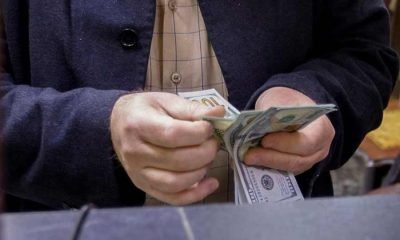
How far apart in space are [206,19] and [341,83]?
253 millimetres

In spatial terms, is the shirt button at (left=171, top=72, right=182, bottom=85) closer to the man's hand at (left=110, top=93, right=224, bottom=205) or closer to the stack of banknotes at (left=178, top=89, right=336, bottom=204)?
the stack of banknotes at (left=178, top=89, right=336, bottom=204)

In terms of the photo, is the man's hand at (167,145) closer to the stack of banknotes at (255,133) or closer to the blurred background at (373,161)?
the stack of banknotes at (255,133)

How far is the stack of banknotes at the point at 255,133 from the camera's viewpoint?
2.56 feet

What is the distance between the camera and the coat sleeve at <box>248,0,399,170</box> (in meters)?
1.05

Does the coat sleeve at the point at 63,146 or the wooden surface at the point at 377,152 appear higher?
the coat sleeve at the point at 63,146

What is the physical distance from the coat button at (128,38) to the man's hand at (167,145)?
5.8 inches

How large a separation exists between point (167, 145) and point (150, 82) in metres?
0.25

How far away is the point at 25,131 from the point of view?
0.96 meters

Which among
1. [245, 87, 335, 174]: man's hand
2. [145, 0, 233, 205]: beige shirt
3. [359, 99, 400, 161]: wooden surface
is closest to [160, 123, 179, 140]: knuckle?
[245, 87, 335, 174]: man's hand

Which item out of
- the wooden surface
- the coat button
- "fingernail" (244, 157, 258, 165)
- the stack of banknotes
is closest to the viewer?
the stack of banknotes

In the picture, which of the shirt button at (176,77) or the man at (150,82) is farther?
the shirt button at (176,77)

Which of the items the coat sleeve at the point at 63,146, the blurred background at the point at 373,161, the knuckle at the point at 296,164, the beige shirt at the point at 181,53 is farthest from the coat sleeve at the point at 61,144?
the blurred background at the point at 373,161

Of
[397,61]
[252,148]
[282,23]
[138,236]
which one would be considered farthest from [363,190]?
[138,236]

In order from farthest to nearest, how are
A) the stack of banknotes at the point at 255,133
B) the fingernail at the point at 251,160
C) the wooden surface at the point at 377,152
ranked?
the wooden surface at the point at 377,152, the fingernail at the point at 251,160, the stack of banknotes at the point at 255,133
